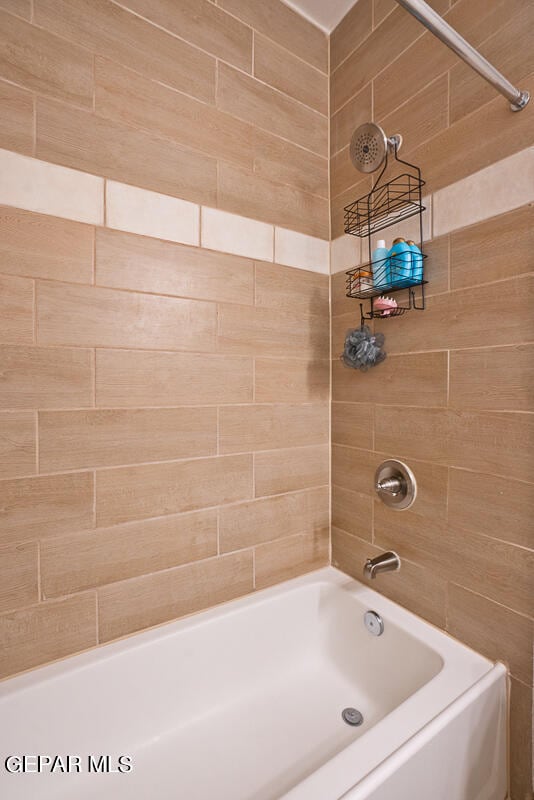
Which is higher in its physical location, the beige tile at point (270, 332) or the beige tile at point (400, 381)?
the beige tile at point (270, 332)

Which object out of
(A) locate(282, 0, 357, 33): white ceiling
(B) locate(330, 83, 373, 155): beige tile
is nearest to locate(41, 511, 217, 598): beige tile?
(B) locate(330, 83, 373, 155): beige tile

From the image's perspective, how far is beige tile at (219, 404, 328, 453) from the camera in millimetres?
1401

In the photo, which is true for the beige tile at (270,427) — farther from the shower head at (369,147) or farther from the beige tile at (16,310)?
the shower head at (369,147)

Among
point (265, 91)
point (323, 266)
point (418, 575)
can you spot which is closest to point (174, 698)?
point (418, 575)

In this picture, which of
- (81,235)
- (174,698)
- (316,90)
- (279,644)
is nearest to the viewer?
(81,235)

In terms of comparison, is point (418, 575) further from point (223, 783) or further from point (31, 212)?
point (31, 212)

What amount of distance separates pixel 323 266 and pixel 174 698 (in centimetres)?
166

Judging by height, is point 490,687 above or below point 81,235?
below

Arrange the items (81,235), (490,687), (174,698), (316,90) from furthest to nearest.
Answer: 1. (316,90)
2. (174,698)
3. (81,235)
4. (490,687)

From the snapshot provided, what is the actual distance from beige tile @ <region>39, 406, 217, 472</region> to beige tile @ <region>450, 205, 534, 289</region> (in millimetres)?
914

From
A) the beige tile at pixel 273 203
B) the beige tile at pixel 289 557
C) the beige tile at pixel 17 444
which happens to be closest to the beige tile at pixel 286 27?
the beige tile at pixel 273 203

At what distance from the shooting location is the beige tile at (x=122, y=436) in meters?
1.11

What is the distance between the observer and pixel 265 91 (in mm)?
1455

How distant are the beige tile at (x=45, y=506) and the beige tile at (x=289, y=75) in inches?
62.4
